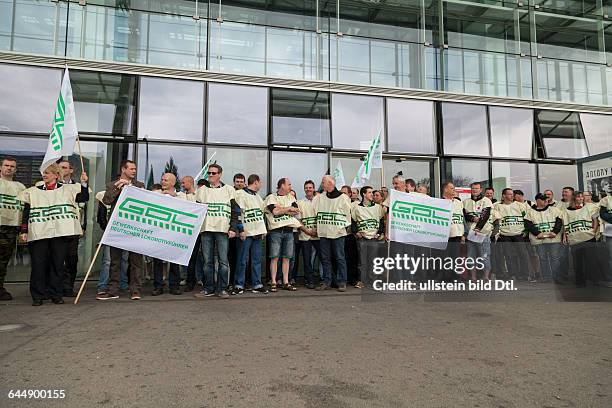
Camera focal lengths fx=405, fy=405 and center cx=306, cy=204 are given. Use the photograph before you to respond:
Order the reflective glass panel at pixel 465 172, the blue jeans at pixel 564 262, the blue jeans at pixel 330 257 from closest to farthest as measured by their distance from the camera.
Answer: the blue jeans at pixel 330 257 → the blue jeans at pixel 564 262 → the reflective glass panel at pixel 465 172

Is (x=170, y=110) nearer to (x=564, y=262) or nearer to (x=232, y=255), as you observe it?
(x=232, y=255)

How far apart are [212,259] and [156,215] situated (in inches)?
43.5

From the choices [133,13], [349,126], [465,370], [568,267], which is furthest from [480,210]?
[133,13]

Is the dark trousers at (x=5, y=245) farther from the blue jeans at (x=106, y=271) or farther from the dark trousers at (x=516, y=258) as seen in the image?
the dark trousers at (x=516, y=258)

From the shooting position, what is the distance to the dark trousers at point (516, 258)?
6684 mm

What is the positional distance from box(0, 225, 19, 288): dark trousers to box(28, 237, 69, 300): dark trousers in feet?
2.34

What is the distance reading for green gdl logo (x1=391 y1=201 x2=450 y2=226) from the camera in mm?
6398

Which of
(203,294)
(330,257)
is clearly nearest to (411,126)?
(330,257)

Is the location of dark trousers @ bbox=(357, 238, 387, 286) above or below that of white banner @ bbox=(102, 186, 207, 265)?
below

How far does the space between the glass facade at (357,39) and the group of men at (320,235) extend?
3.60 metres

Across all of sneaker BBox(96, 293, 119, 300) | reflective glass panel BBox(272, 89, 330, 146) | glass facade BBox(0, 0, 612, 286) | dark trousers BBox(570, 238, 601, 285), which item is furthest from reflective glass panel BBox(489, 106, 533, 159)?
sneaker BBox(96, 293, 119, 300)

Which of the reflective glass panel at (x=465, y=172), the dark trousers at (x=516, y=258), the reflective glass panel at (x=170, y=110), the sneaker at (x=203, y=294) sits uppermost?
the reflective glass panel at (x=170, y=110)

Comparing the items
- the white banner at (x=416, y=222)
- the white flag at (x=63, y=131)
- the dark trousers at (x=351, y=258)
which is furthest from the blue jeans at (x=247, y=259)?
the white flag at (x=63, y=131)

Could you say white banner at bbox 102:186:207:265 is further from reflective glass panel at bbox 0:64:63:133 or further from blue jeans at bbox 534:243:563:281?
blue jeans at bbox 534:243:563:281
